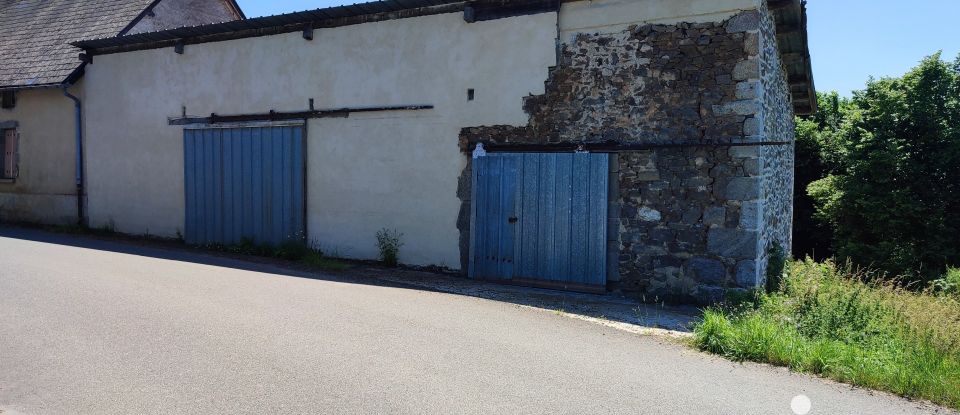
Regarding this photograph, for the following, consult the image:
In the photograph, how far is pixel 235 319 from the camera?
6.20 m

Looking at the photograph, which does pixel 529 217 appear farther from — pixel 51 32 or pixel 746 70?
pixel 51 32

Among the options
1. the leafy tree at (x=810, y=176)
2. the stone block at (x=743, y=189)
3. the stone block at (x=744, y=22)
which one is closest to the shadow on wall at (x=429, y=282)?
the stone block at (x=743, y=189)

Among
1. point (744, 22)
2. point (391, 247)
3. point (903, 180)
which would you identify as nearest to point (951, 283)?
point (903, 180)

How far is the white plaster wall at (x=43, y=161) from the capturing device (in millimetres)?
14688

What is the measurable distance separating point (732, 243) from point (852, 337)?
2.01 metres

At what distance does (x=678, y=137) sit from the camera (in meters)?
8.25

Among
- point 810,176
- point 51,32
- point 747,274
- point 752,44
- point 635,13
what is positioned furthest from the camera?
Result: point 810,176

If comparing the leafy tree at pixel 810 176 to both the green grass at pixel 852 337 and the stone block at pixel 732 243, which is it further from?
the stone block at pixel 732 243

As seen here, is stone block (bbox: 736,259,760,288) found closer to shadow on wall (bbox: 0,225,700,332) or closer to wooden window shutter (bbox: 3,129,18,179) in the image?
shadow on wall (bbox: 0,225,700,332)

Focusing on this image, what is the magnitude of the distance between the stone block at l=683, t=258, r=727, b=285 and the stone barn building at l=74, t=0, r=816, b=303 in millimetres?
18

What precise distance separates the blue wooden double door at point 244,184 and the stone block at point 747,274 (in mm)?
7208

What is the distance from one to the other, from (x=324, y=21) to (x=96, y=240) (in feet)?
20.8

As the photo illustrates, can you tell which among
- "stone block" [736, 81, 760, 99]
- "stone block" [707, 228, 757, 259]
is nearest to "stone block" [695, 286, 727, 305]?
"stone block" [707, 228, 757, 259]

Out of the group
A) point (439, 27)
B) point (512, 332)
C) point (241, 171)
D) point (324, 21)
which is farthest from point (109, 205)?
point (512, 332)
